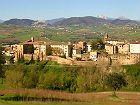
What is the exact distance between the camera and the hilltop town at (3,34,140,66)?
4684cm

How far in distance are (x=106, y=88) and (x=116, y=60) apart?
9.60 m

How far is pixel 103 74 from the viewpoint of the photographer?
137 feet

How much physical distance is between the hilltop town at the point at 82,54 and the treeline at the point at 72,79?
245cm

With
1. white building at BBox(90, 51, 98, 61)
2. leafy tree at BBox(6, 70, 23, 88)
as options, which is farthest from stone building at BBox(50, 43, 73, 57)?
leafy tree at BBox(6, 70, 23, 88)

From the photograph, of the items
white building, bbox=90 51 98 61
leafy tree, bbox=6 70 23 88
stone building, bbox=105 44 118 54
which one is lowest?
leafy tree, bbox=6 70 23 88

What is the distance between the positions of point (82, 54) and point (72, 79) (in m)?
11.4

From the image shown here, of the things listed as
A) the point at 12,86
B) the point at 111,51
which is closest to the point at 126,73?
the point at 111,51

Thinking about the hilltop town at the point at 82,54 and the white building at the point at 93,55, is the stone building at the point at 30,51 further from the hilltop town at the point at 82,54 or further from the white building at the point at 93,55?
the white building at the point at 93,55

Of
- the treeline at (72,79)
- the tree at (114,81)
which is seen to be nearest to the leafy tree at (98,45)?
the treeline at (72,79)

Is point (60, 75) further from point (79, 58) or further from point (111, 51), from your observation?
point (111, 51)

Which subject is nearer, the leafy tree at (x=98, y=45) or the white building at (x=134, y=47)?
the white building at (x=134, y=47)

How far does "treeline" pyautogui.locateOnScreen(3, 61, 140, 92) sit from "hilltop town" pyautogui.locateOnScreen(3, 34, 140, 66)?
245cm

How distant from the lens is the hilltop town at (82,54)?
46.8m

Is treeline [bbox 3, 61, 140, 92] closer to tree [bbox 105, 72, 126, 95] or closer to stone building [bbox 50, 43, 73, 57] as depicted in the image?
tree [bbox 105, 72, 126, 95]
